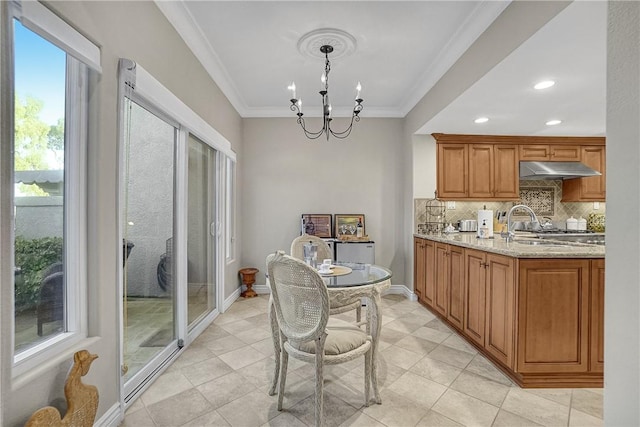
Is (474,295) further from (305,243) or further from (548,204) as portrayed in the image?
(548,204)

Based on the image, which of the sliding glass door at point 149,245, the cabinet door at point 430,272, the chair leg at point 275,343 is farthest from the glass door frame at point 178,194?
the cabinet door at point 430,272

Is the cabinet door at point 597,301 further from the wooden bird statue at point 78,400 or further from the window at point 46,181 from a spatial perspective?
the window at point 46,181

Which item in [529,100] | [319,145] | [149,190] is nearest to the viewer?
[149,190]

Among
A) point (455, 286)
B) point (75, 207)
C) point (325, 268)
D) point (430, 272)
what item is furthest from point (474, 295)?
point (75, 207)

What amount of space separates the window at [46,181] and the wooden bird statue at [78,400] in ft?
0.43

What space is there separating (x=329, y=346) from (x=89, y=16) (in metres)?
2.10

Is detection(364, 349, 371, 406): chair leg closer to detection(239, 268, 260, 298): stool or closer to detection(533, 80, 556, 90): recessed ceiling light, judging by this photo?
detection(533, 80, 556, 90): recessed ceiling light

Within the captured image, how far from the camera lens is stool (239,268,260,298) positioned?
4.39 m

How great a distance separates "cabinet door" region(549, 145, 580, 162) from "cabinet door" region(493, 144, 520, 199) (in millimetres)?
577

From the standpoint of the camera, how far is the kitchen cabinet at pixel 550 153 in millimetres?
4434

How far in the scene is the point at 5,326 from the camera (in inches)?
44.4

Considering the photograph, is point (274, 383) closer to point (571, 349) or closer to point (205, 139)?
point (571, 349)

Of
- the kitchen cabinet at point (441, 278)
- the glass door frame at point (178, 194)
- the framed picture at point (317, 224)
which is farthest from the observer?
the framed picture at point (317, 224)

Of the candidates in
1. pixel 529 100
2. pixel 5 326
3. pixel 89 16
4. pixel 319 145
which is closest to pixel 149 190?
pixel 89 16
